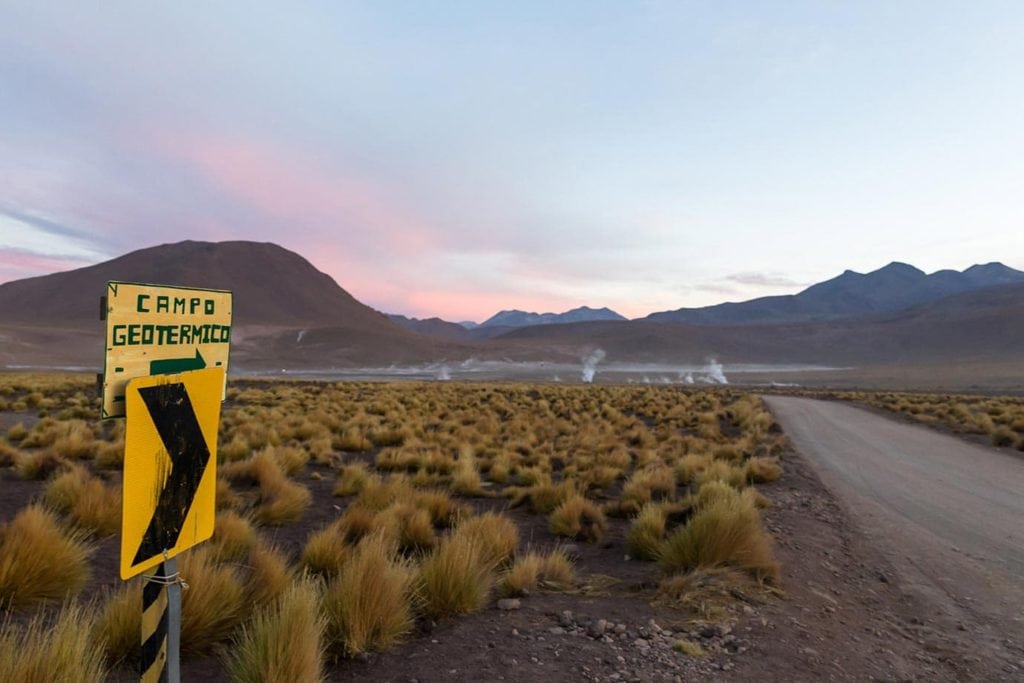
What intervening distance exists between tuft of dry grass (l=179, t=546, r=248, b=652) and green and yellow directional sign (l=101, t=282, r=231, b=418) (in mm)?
1931

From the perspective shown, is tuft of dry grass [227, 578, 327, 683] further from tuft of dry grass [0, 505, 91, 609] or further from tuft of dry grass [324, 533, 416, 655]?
tuft of dry grass [0, 505, 91, 609]

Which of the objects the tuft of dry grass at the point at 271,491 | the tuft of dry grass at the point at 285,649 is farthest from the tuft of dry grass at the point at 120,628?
the tuft of dry grass at the point at 271,491

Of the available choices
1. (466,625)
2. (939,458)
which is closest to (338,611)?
(466,625)

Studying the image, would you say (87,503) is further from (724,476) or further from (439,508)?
(724,476)

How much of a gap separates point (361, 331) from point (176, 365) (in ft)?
436

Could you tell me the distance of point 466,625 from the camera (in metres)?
4.70

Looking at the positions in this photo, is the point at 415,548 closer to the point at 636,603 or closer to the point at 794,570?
the point at 636,603

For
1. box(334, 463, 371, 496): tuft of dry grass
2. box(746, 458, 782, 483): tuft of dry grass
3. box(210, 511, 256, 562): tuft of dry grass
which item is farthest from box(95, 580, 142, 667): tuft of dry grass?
box(746, 458, 782, 483): tuft of dry grass

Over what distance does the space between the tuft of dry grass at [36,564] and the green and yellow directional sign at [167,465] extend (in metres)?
2.84

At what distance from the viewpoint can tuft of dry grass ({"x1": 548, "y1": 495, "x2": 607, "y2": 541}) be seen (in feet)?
25.8

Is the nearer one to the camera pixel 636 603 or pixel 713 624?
pixel 713 624

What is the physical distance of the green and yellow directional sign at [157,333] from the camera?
2.71 m

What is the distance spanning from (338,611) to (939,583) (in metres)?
5.94

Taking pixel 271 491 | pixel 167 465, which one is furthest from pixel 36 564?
pixel 271 491
